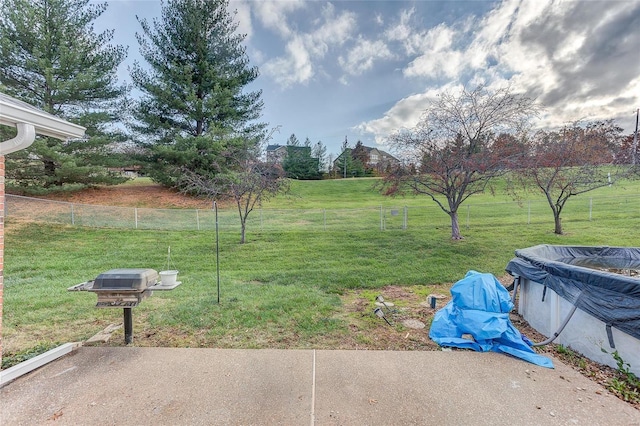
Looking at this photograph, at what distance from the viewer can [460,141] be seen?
29.0 feet

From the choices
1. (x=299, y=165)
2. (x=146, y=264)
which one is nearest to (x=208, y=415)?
(x=146, y=264)

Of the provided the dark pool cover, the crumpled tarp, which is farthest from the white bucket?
the dark pool cover

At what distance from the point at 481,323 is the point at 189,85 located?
17.7 m

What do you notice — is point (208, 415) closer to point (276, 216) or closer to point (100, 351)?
point (100, 351)

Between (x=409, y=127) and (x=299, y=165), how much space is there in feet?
96.7

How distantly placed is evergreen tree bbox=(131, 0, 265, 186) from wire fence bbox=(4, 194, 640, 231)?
13.8 ft

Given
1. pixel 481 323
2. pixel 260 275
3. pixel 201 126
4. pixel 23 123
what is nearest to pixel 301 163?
pixel 201 126

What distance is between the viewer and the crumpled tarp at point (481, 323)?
3266 millimetres

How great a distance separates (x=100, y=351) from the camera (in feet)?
10.5

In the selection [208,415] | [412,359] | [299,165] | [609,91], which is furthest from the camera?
[299,165]

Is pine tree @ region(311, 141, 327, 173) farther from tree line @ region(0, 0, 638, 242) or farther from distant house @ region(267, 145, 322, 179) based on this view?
tree line @ region(0, 0, 638, 242)

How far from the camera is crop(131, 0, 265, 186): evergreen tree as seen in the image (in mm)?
15508

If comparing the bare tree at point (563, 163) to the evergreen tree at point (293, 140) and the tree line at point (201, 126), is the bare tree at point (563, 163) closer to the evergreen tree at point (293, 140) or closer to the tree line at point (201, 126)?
the tree line at point (201, 126)

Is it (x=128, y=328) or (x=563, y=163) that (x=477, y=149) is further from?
(x=128, y=328)
